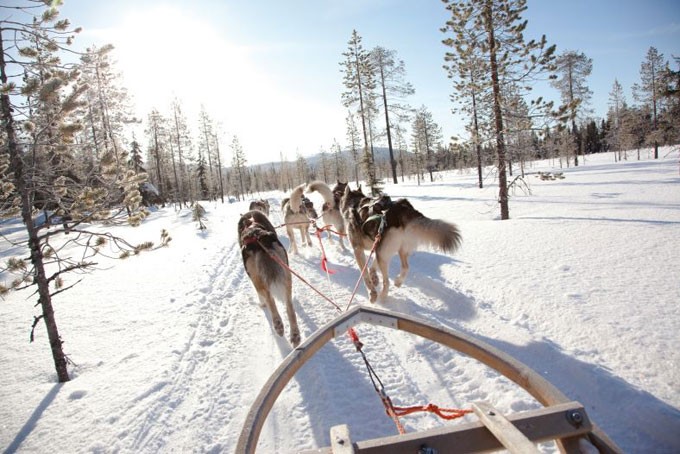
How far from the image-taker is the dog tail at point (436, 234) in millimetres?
4676

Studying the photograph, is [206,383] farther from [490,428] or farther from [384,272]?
[490,428]

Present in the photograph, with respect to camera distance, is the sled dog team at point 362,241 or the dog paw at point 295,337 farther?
the sled dog team at point 362,241

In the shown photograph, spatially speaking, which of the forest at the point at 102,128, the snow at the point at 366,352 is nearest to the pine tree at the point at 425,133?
the forest at the point at 102,128

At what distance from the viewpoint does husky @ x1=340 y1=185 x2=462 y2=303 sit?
15.6ft

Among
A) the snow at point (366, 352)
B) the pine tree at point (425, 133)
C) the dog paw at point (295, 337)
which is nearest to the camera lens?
the snow at point (366, 352)

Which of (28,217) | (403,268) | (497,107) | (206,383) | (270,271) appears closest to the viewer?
(206,383)

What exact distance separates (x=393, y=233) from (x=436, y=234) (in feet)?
2.60

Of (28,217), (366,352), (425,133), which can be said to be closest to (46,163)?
(28,217)

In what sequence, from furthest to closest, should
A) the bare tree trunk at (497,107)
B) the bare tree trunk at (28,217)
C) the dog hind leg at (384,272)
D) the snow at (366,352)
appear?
1. the bare tree trunk at (497,107)
2. the dog hind leg at (384,272)
3. the bare tree trunk at (28,217)
4. the snow at (366,352)

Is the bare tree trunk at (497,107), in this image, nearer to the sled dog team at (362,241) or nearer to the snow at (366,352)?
the snow at (366,352)

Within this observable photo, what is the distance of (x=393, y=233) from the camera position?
534cm

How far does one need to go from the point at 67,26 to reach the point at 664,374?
7.58 meters

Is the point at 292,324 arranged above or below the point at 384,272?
below

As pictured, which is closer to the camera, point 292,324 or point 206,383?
point 206,383
